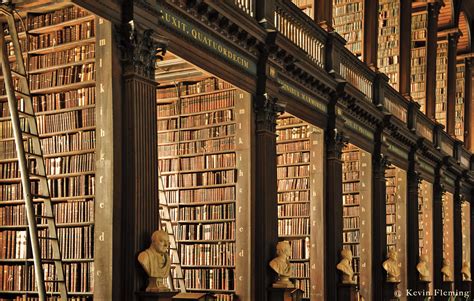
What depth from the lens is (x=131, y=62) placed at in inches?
245

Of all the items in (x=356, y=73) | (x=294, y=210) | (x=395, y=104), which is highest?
(x=356, y=73)

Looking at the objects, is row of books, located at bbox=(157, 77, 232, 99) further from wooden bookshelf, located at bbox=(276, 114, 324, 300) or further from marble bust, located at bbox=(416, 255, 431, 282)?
marble bust, located at bbox=(416, 255, 431, 282)

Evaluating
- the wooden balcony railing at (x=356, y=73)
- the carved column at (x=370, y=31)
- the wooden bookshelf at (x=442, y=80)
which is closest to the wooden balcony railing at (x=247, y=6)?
the wooden balcony railing at (x=356, y=73)

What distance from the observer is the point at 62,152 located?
22.7 ft

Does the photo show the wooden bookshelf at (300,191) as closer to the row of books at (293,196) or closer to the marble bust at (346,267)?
the row of books at (293,196)

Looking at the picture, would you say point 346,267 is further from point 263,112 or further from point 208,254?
point 263,112

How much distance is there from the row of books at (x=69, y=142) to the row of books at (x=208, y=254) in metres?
2.35

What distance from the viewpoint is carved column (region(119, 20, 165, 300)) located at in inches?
240

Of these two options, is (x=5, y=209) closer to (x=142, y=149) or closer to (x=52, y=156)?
(x=52, y=156)

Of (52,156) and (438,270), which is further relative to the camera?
(438,270)

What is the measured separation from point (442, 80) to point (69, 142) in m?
13.8

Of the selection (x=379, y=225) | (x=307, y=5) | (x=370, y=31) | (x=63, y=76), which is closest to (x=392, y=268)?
(x=379, y=225)

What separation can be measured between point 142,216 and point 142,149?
534mm

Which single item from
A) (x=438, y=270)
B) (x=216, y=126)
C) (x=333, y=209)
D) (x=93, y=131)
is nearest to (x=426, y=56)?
(x=438, y=270)
